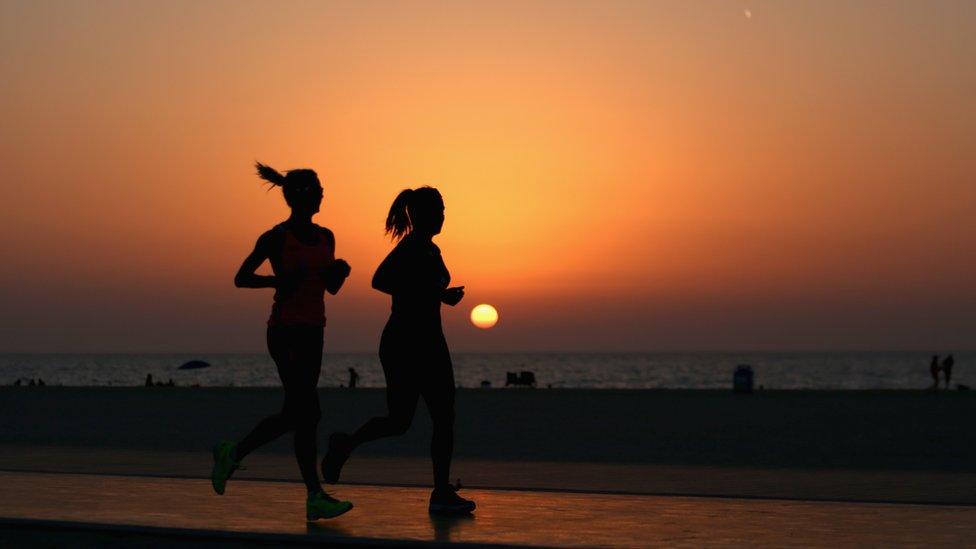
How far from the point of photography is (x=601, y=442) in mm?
20828

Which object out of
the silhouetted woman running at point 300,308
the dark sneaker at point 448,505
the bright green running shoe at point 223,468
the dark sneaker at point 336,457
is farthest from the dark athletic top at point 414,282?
the bright green running shoe at point 223,468

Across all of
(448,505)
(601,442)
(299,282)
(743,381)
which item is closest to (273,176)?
(299,282)

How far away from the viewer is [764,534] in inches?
313

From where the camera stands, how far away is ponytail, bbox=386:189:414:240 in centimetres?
912

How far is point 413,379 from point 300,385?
0.74 m

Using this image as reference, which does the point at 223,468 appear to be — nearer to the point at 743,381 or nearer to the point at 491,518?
the point at 491,518

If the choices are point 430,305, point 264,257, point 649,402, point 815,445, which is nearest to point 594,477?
point 430,305

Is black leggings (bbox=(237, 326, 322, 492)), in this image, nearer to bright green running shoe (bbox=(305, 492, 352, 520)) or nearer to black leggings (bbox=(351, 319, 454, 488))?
bright green running shoe (bbox=(305, 492, 352, 520))

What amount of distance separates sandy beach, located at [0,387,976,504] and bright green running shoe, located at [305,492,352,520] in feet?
10.0

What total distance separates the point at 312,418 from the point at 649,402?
1181 inches

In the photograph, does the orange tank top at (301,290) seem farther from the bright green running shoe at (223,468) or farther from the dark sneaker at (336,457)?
the bright green running shoe at (223,468)

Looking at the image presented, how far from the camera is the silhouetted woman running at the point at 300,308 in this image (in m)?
8.52

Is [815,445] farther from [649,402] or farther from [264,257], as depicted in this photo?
[649,402]

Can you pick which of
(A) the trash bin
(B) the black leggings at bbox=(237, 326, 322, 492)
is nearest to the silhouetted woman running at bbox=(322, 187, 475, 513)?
(B) the black leggings at bbox=(237, 326, 322, 492)
